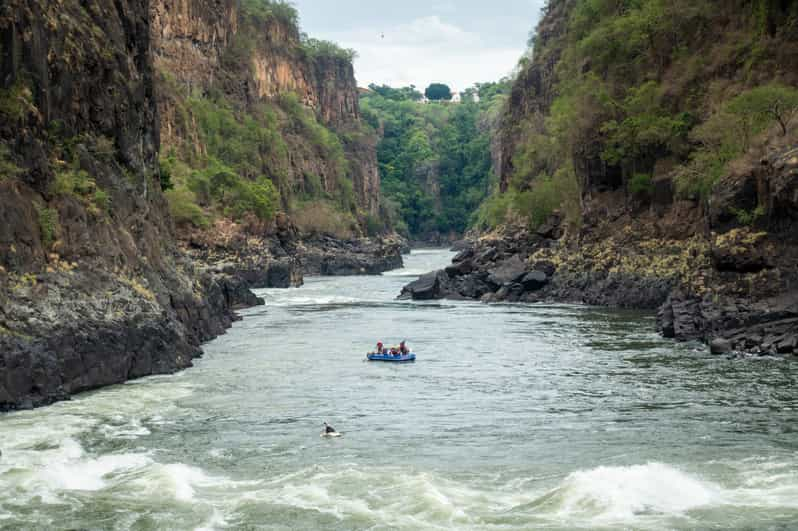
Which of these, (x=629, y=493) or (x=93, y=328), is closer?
(x=629, y=493)

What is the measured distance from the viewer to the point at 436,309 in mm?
62625

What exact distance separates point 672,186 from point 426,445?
1622 inches

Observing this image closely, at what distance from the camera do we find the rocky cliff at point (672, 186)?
4031 centimetres

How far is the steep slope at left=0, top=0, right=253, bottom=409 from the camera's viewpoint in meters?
28.2

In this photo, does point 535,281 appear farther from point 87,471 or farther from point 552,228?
point 87,471

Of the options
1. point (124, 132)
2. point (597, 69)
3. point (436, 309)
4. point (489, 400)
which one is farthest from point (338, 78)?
point (489, 400)

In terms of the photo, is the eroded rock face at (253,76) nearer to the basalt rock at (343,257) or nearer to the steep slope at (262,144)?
the steep slope at (262,144)

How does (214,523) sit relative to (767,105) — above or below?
below

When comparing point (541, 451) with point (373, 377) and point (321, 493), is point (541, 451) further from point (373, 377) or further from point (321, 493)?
point (373, 377)

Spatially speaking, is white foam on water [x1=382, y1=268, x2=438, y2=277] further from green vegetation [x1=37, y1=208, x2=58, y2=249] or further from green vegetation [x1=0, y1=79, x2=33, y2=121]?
green vegetation [x1=37, y1=208, x2=58, y2=249]

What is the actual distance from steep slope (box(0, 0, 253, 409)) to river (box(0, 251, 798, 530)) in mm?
1448

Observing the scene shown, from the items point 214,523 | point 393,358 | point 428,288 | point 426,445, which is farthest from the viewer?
point 428,288

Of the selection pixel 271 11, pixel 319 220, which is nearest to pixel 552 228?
pixel 319 220

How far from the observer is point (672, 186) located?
6066cm
